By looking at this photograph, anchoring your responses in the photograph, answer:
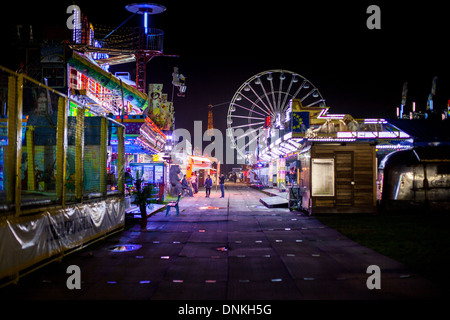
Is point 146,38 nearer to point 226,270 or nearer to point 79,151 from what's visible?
point 79,151

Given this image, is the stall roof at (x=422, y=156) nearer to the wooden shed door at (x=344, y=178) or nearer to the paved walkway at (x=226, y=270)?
the wooden shed door at (x=344, y=178)

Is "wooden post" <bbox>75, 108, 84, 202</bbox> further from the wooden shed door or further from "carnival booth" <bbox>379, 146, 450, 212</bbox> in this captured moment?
"carnival booth" <bbox>379, 146, 450, 212</bbox>

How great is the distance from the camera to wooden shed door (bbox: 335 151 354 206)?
1616 cm

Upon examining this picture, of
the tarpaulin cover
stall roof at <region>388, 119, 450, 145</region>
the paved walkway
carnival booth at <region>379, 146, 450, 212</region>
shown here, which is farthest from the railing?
stall roof at <region>388, 119, 450, 145</region>

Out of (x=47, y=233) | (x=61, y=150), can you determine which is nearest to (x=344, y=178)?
(x=61, y=150)

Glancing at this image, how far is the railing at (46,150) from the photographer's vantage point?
5527 mm

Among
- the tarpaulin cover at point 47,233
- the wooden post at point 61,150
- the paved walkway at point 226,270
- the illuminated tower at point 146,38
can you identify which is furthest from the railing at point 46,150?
the illuminated tower at point 146,38

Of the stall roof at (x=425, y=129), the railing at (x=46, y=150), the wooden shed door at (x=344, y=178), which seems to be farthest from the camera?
the stall roof at (x=425, y=129)

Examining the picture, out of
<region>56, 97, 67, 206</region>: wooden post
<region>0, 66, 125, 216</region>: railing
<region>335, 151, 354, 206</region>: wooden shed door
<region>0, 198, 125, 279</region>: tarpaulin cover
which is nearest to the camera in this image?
<region>0, 198, 125, 279</region>: tarpaulin cover

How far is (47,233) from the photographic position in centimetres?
652

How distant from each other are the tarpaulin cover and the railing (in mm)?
198

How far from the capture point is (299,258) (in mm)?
7754

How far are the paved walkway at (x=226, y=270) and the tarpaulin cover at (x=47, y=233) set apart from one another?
0.32m

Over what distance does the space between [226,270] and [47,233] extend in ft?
10.1
